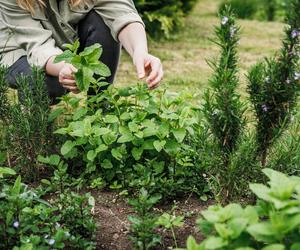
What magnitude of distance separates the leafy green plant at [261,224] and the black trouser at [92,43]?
4.95ft

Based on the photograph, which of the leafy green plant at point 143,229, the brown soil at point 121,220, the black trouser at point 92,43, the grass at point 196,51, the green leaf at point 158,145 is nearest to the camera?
the leafy green plant at point 143,229

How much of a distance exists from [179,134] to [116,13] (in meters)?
0.88

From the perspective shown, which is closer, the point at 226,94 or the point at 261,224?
the point at 261,224

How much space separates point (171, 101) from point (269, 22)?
4.81 m

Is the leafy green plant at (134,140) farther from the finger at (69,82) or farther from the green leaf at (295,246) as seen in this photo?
the green leaf at (295,246)

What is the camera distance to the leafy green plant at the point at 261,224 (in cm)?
171

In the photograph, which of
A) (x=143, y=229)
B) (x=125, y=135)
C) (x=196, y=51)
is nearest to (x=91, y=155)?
(x=125, y=135)

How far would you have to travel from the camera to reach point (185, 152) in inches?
105

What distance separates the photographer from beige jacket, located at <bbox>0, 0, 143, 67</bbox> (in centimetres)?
301

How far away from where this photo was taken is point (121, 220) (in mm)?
2430

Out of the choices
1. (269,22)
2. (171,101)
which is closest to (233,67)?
(171,101)

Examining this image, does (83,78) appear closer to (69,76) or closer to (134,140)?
(69,76)

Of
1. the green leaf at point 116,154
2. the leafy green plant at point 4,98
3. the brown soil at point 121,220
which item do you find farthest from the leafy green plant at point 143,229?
the leafy green plant at point 4,98

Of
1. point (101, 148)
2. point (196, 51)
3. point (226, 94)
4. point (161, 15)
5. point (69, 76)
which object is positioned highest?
point (226, 94)
